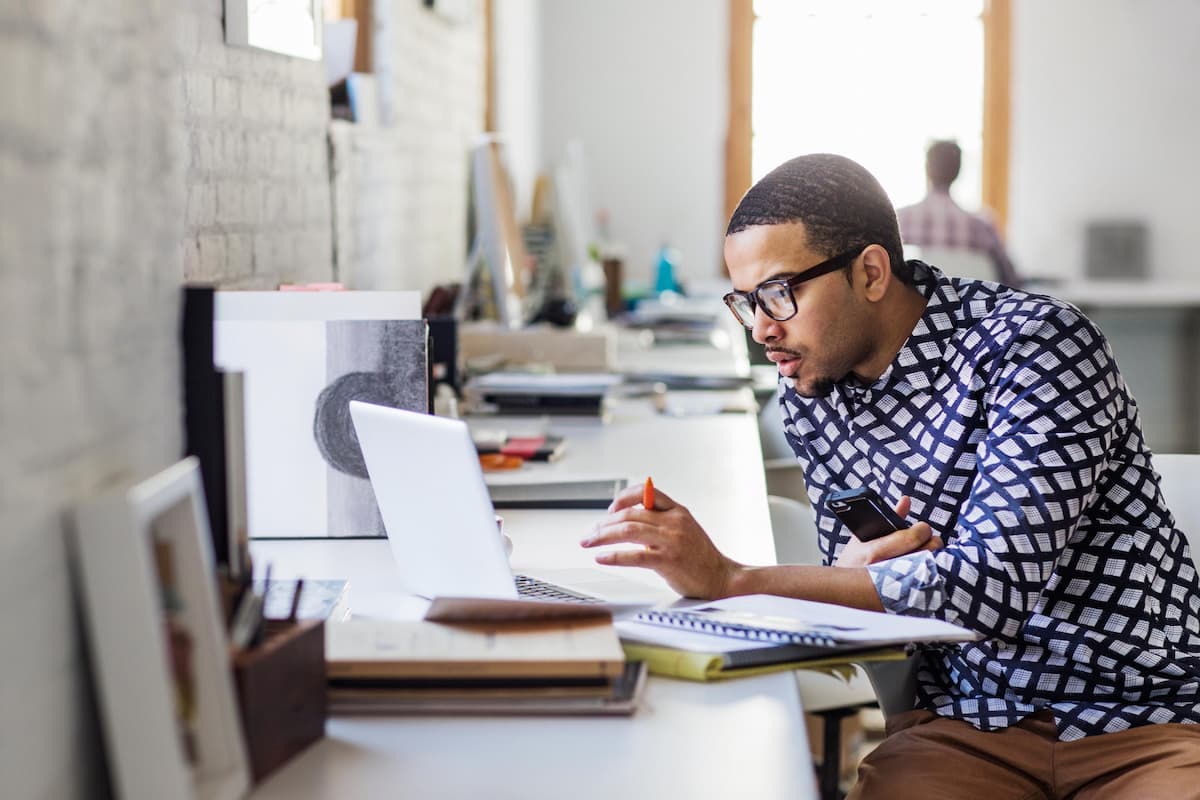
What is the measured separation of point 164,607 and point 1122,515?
106 cm

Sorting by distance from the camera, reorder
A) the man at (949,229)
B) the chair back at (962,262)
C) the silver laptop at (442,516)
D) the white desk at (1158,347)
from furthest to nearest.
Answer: the white desk at (1158,347) < the man at (949,229) < the chair back at (962,262) < the silver laptop at (442,516)

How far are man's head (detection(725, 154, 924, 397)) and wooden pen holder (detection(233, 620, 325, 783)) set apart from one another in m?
0.78

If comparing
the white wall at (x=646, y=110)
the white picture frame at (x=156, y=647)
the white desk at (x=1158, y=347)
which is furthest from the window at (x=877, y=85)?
the white picture frame at (x=156, y=647)

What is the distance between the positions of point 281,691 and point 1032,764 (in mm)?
883

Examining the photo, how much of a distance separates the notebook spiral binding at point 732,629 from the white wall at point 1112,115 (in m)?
Result: 6.33

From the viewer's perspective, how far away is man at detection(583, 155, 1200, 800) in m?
1.43

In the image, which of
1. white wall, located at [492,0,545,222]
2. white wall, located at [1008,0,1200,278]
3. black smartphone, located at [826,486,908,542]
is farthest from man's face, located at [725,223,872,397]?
white wall, located at [1008,0,1200,278]

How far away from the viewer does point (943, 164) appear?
5680 millimetres

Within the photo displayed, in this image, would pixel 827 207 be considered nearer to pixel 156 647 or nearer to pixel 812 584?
pixel 812 584

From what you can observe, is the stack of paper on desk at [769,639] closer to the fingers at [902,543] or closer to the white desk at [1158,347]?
the fingers at [902,543]

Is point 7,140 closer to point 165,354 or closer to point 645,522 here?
point 165,354

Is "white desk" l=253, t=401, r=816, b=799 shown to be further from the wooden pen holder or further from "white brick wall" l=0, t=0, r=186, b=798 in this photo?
"white brick wall" l=0, t=0, r=186, b=798

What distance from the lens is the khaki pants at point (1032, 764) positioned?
1456mm

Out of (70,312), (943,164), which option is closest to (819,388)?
(70,312)
